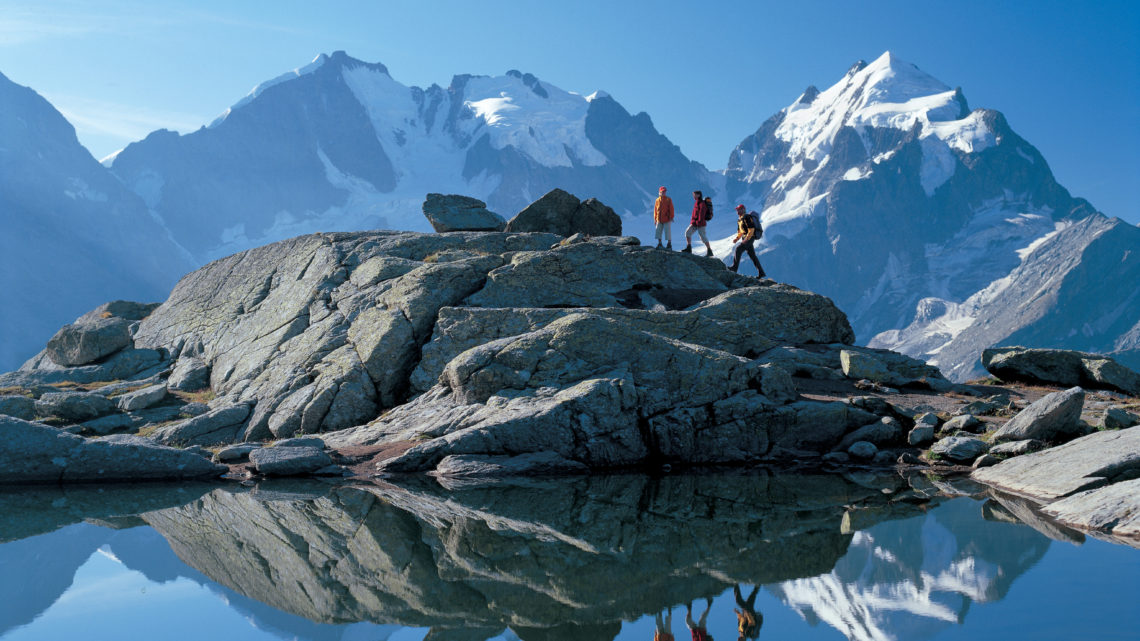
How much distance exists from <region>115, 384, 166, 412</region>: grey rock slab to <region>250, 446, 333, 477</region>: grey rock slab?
10312 millimetres

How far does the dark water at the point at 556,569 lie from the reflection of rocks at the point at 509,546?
0.14ft

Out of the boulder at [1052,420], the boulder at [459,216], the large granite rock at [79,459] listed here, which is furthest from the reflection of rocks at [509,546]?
the boulder at [459,216]

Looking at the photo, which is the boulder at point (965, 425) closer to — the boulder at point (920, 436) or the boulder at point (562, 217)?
the boulder at point (920, 436)

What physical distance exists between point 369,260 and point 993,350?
24.0 m

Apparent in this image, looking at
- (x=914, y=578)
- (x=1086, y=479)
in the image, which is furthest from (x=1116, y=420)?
(x=914, y=578)

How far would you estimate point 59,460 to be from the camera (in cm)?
1805

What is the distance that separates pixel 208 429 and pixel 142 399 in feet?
15.6

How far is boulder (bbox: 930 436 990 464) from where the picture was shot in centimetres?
1842

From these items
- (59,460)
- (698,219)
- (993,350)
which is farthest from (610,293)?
(59,460)

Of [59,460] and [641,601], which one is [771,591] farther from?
[59,460]

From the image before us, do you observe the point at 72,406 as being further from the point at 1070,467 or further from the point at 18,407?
the point at 1070,467

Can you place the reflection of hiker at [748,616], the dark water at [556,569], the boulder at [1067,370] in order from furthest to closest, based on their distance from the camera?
the boulder at [1067,370] < the dark water at [556,569] < the reflection of hiker at [748,616]

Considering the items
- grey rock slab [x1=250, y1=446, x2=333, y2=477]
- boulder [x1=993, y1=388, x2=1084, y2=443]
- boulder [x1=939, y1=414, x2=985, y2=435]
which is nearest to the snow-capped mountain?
boulder [x1=993, y1=388, x2=1084, y2=443]

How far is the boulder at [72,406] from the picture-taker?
80.9 ft
